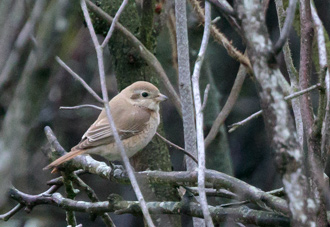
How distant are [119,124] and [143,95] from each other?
308 mm

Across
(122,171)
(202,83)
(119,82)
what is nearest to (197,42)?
(202,83)

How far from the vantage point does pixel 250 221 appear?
212 centimetres

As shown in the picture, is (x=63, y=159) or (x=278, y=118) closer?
(x=278, y=118)

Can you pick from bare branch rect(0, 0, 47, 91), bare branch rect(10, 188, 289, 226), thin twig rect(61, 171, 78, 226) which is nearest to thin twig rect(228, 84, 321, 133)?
bare branch rect(10, 188, 289, 226)

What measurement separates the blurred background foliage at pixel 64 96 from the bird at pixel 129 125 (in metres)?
0.32

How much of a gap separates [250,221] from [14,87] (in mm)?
1382

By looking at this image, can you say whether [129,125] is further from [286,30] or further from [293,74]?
[286,30]

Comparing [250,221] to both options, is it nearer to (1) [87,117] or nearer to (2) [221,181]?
(2) [221,181]

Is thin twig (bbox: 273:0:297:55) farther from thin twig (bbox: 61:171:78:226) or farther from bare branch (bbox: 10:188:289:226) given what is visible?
thin twig (bbox: 61:171:78:226)

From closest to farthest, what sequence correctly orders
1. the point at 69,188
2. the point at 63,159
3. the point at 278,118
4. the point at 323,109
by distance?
the point at 278,118 < the point at 323,109 < the point at 63,159 < the point at 69,188

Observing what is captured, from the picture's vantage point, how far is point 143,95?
165 inches

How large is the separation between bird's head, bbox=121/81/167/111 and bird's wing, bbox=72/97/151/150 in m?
0.05

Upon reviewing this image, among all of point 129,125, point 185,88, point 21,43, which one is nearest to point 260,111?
point 185,88

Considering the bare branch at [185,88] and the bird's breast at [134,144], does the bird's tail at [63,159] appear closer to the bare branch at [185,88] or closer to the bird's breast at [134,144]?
the bird's breast at [134,144]
